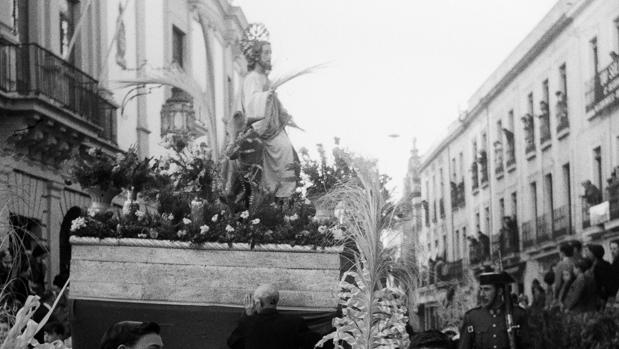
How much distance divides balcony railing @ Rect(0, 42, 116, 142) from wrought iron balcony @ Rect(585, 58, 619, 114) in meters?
11.7

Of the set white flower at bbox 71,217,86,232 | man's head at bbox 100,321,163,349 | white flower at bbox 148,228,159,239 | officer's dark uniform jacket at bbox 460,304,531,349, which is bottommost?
officer's dark uniform jacket at bbox 460,304,531,349

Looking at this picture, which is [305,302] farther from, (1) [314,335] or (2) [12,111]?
(2) [12,111]

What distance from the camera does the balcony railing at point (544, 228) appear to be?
113 feet

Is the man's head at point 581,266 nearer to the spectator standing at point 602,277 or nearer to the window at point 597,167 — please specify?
the spectator standing at point 602,277

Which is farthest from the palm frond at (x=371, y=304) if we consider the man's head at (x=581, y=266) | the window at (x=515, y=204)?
the window at (x=515, y=204)

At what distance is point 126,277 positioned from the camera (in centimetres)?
984

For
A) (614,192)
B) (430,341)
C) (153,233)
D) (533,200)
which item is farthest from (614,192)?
(430,341)

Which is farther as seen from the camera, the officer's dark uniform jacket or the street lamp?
the street lamp

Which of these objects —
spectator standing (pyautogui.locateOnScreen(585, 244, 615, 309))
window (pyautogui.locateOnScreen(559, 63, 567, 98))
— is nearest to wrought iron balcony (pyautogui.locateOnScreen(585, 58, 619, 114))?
window (pyautogui.locateOnScreen(559, 63, 567, 98))

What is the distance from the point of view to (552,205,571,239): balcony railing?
32.2 meters

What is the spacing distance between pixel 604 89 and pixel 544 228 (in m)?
7.65

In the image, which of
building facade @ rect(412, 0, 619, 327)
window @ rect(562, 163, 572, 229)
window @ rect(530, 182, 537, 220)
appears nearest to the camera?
building facade @ rect(412, 0, 619, 327)

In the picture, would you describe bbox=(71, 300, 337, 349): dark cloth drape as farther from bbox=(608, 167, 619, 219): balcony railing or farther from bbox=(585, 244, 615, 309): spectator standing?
bbox=(608, 167, 619, 219): balcony railing

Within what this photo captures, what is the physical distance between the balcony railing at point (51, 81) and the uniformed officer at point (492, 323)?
28.8 feet
